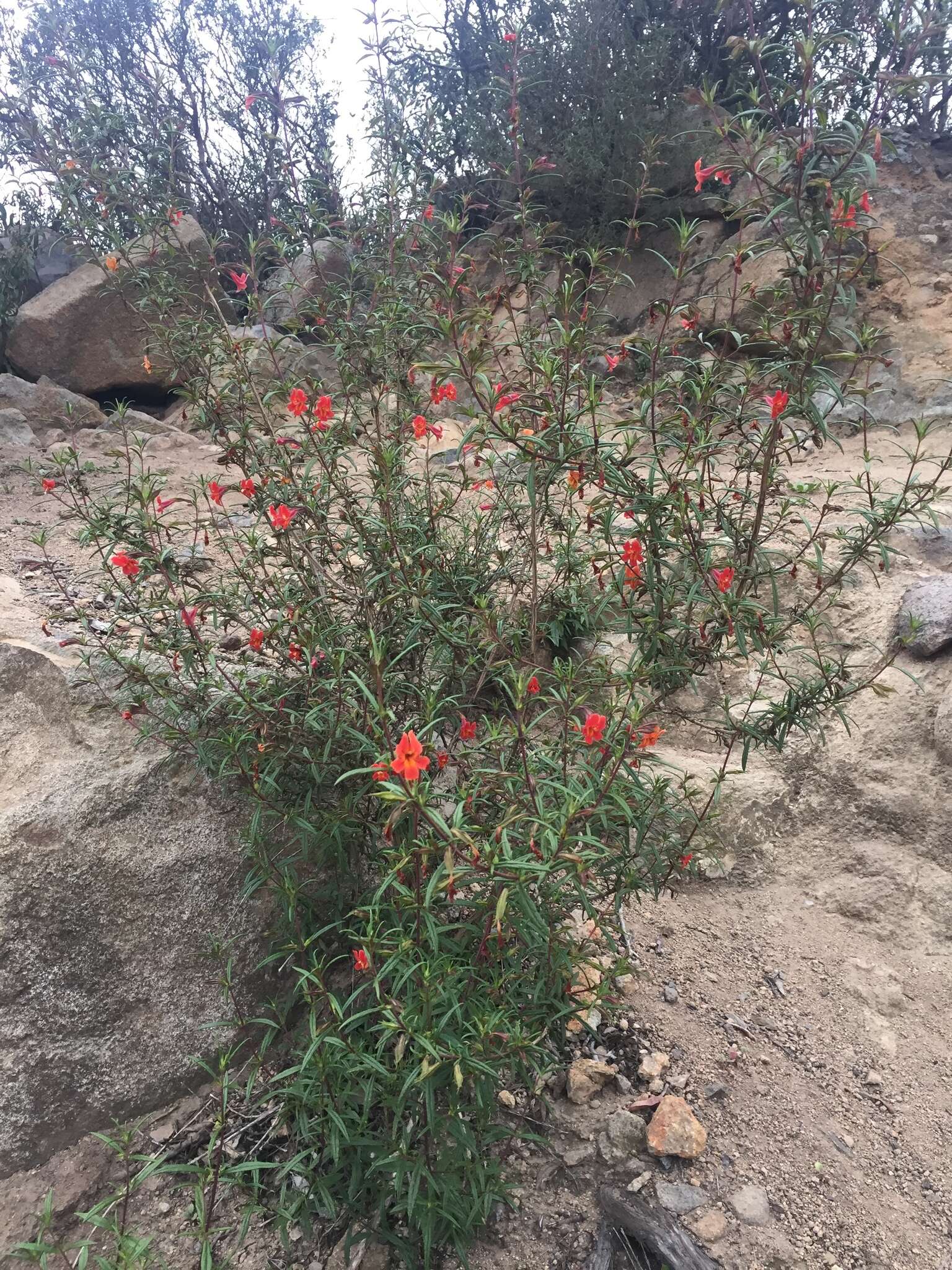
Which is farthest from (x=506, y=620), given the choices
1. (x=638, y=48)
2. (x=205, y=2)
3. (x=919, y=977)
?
(x=205, y=2)

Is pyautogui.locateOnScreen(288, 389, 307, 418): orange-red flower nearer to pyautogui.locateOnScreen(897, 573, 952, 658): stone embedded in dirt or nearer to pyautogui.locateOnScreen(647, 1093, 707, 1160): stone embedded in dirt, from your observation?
pyautogui.locateOnScreen(647, 1093, 707, 1160): stone embedded in dirt

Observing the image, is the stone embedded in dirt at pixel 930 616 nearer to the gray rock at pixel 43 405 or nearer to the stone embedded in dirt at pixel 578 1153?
the stone embedded in dirt at pixel 578 1153

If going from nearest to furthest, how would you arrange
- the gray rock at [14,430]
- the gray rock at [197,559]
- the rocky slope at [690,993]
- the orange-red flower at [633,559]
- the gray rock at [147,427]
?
1. the orange-red flower at [633,559]
2. the rocky slope at [690,993]
3. the gray rock at [197,559]
4. the gray rock at [14,430]
5. the gray rock at [147,427]

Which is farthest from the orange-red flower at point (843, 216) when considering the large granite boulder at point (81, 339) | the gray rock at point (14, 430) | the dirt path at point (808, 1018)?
the large granite boulder at point (81, 339)

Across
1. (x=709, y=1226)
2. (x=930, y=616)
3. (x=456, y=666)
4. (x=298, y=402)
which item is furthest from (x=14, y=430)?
(x=709, y=1226)

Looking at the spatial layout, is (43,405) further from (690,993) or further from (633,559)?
(690,993)

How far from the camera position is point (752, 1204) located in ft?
6.77

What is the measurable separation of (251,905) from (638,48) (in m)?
7.96

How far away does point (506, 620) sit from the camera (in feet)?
8.21

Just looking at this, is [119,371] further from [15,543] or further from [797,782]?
[797,782]

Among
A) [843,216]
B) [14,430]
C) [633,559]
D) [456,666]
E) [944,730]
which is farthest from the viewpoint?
[14,430]

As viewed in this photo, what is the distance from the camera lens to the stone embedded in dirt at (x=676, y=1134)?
212 cm

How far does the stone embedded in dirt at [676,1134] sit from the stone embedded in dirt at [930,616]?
6.80 ft

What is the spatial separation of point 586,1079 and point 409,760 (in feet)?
5.08
